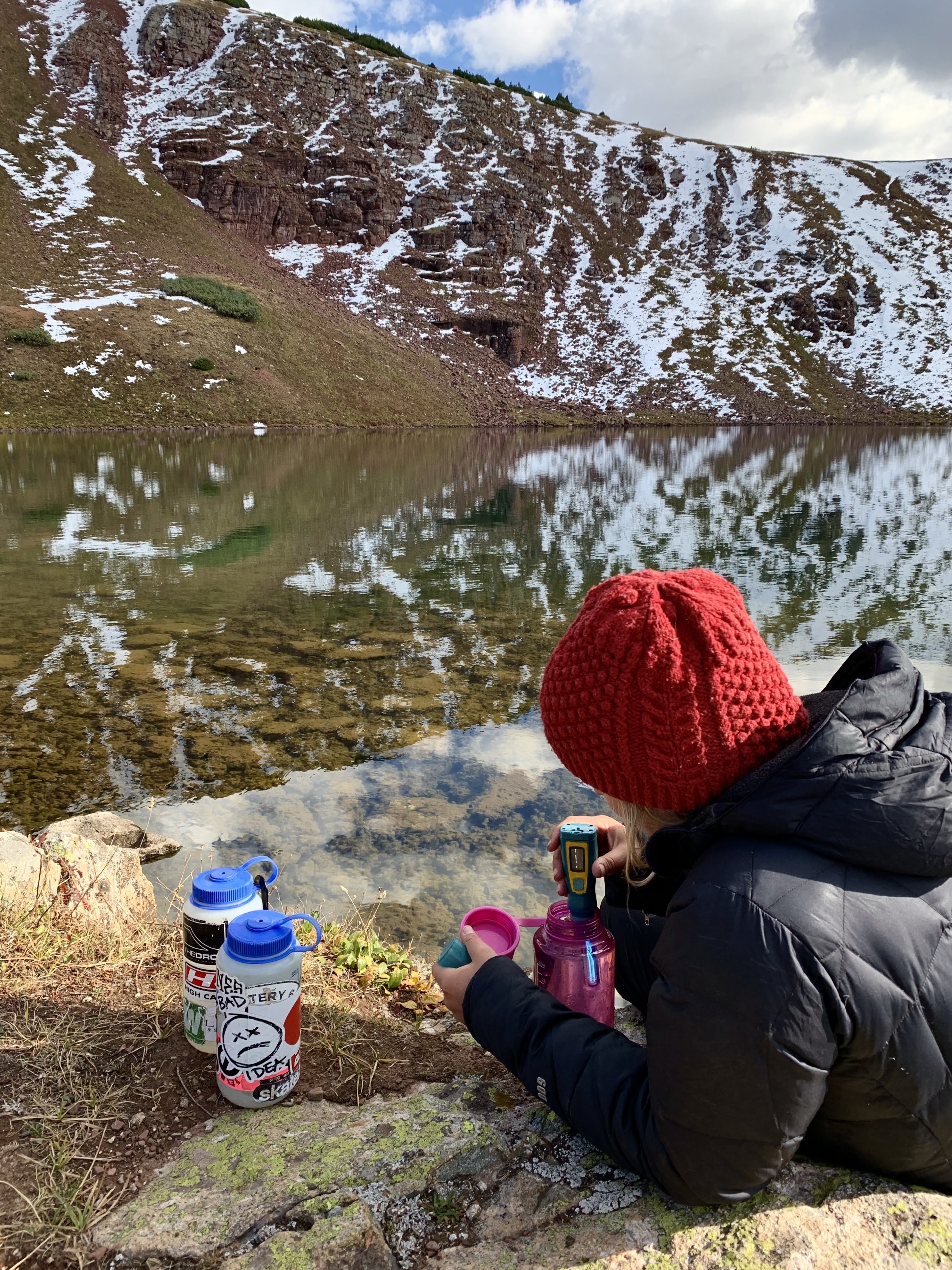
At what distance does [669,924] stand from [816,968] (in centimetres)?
31

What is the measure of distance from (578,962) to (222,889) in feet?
4.03

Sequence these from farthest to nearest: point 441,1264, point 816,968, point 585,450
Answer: point 585,450 → point 441,1264 → point 816,968

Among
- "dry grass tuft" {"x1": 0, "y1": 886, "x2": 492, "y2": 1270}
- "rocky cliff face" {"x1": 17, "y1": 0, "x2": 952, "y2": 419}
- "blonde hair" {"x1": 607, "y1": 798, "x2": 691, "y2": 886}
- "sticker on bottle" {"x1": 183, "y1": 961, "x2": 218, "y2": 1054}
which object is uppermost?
"rocky cliff face" {"x1": 17, "y1": 0, "x2": 952, "y2": 419}

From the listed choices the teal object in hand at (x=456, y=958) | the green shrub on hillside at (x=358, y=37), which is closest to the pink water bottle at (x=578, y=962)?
the teal object in hand at (x=456, y=958)

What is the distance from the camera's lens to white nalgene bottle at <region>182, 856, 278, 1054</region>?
8.89 ft

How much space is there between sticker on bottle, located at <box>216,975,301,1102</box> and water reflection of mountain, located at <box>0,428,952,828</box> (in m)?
3.60

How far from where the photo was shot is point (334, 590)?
11.8 meters

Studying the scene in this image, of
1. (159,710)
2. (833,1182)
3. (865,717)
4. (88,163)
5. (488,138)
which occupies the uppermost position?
(488,138)

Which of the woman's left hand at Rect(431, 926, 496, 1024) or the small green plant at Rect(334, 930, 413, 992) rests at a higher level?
the woman's left hand at Rect(431, 926, 496, 1024)

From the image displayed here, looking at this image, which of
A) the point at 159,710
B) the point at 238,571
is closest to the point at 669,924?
the point at 159,710

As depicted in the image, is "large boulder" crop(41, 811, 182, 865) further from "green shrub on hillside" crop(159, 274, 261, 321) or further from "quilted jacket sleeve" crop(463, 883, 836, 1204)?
"green shrub on hillside" crop(159, 274, 261, 321)

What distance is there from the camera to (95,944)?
138 inches

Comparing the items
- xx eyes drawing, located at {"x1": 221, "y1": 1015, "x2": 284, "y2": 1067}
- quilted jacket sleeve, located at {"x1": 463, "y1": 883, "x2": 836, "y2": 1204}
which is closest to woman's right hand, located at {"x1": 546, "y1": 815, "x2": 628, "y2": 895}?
quilted jacket sleeve, located at {"x1": 463, "y1": 883, "x2": 836, "y2": 1204}

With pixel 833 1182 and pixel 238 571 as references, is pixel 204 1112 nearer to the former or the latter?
pixel 833 1182
